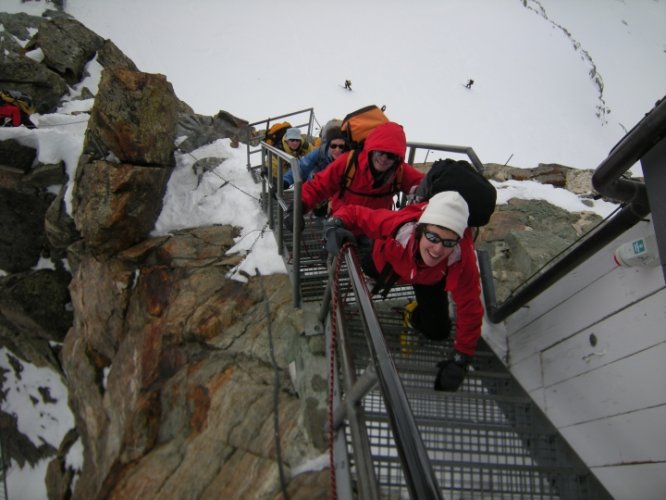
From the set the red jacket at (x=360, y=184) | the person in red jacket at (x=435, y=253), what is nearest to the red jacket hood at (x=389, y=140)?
the red jacket at (x=360, y=184)

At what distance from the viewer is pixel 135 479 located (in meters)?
3.73

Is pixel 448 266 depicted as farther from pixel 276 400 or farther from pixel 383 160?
pixel 276 400

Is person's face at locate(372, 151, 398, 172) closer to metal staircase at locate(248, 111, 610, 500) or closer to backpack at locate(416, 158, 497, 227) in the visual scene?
metal staircase at locate(248, 111, 610, 500)

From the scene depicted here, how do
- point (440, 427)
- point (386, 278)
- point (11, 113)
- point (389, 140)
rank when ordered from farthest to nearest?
point (11, 113) → point (389, 140) → point (386, 278) → point (440, 427)

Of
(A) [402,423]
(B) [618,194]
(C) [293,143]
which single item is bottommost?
(A) [402,423]

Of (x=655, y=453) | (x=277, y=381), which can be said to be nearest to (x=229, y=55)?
(x=277, y=381)

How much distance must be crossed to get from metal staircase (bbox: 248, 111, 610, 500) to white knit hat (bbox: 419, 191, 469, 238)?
531 millimetres

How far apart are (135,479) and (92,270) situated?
13.1 ft

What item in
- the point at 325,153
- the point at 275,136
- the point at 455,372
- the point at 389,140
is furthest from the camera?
the point at 275,136

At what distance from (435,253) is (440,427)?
1178 millimetres

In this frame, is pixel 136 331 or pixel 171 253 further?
pixel 171 253

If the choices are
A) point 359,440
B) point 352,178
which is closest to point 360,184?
point 352,178

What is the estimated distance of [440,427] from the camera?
8.06 feet

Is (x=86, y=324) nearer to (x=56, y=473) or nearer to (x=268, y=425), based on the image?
(x=56, y=473)
